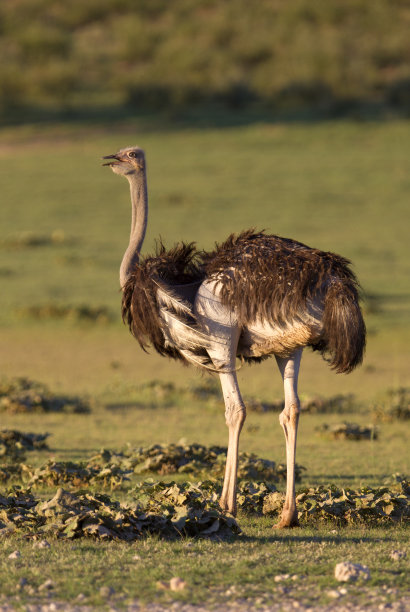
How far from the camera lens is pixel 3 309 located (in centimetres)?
2020

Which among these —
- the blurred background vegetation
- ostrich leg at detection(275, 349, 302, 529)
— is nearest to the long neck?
ostrich leg at detection(275, 349, 302, 529)

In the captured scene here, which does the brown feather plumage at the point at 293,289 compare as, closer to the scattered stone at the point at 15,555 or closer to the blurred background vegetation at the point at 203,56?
the scattered stone at the point at 15,555

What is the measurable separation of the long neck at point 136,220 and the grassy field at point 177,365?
73.0 inches

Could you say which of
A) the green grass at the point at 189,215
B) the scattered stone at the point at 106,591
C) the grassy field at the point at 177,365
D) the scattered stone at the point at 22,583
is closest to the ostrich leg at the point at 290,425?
the grassy field at the point at 177,365

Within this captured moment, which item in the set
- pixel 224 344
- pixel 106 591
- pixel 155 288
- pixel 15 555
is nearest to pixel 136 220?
pixel 155 288

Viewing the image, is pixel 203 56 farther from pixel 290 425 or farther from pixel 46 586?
pixel 46 586

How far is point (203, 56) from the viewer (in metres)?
43.3

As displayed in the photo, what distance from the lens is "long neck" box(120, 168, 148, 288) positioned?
777 cm

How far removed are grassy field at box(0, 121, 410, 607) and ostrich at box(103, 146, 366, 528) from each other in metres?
0.90

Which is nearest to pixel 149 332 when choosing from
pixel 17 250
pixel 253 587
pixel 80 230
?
pixel 253 587

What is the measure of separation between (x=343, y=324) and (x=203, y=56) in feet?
124

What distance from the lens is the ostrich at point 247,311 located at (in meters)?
6.85

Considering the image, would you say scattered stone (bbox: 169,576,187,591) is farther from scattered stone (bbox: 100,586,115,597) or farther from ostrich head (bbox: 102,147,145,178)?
ostrich head (bbox: 102,147,145,178)

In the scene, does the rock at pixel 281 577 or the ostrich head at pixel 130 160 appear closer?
the rock at pixel 281 577
